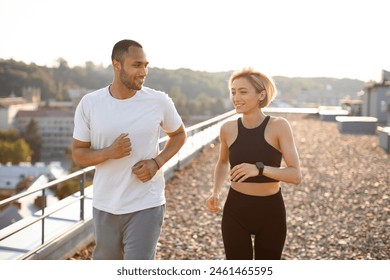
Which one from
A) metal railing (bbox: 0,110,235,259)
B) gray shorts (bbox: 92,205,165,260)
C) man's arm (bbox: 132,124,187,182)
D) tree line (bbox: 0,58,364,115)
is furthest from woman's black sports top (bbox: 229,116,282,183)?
metal railing (bbox: 0,110,235,259)

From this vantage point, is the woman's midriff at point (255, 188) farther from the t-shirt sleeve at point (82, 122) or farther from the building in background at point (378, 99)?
the building in background at point (378, 99)

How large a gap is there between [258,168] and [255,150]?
9cm

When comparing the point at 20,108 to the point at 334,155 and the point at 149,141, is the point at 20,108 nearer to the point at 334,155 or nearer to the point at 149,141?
the point at 334,155

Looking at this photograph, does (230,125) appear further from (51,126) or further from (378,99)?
(378,99)

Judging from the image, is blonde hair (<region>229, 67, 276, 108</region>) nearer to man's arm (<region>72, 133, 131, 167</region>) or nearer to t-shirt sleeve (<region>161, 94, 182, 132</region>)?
t-shirt sleeve (<region>161, 94, 182, 132</region>)

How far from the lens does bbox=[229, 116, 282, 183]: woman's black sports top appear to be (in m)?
2.39

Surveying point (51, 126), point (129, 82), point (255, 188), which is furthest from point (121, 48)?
point (51, 126)

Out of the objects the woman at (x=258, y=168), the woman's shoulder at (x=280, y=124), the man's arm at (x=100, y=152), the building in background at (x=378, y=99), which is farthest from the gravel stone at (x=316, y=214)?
the building in background at (x=378, y=99)

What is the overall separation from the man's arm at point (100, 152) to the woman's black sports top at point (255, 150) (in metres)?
0.48

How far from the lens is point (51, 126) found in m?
20.2

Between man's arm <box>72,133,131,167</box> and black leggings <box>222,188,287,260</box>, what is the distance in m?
0.53

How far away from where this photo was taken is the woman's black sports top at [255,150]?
7.84 ft
